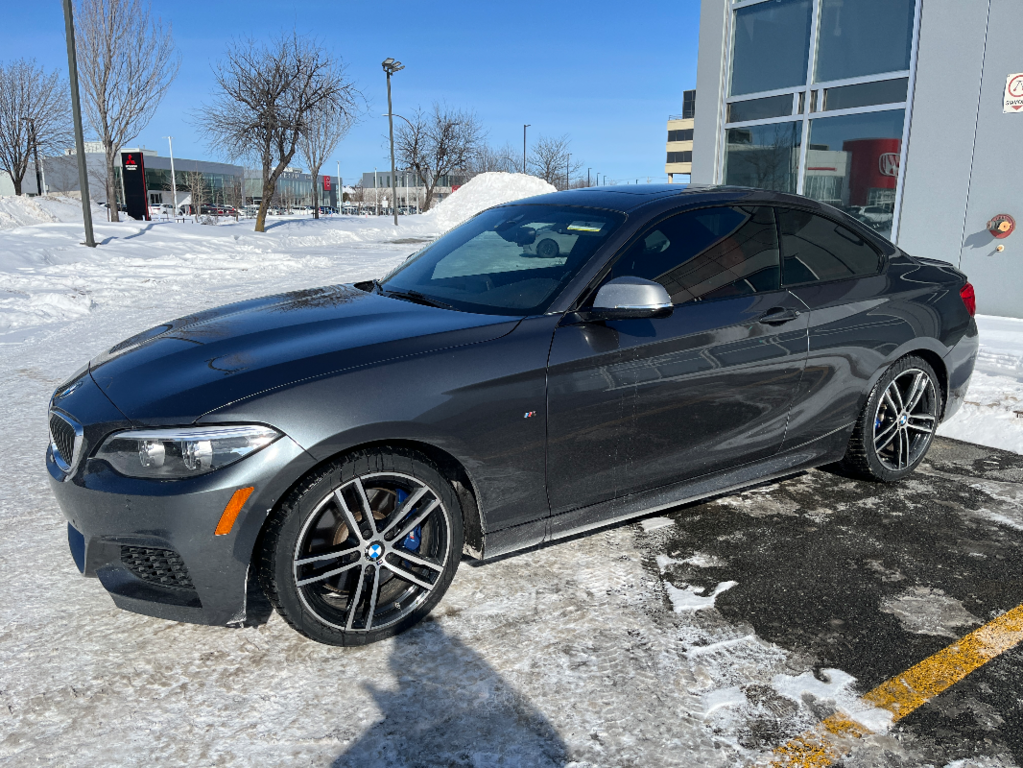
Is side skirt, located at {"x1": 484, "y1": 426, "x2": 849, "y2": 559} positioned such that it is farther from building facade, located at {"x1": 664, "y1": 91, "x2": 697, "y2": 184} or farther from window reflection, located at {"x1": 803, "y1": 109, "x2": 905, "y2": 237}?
building facade, located at {"x1": 664, "y1": 91, "x2": 697, "y2": 184}

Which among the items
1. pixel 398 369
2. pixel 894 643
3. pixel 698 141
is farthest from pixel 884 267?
pixel 698 141

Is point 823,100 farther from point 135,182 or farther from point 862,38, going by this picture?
point 135,182

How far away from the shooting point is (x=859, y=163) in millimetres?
9906

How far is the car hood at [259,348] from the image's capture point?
2496mm

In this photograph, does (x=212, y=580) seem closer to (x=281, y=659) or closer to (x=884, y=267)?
(x=281, y=659)

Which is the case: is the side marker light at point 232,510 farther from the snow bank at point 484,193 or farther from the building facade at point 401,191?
the building facade at point 401,191

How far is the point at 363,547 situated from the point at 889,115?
31.3 ft

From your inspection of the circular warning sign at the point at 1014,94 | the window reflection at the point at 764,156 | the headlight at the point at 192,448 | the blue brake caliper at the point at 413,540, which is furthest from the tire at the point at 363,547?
the window reflection at the point at 764,156

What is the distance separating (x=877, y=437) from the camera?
4184 mm

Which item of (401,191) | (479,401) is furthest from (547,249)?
(401,191)

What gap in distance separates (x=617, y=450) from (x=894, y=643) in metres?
1.21

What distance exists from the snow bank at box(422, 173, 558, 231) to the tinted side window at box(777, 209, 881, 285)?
1488 inches

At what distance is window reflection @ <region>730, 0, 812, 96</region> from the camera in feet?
34.2

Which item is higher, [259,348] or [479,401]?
[259,348]
